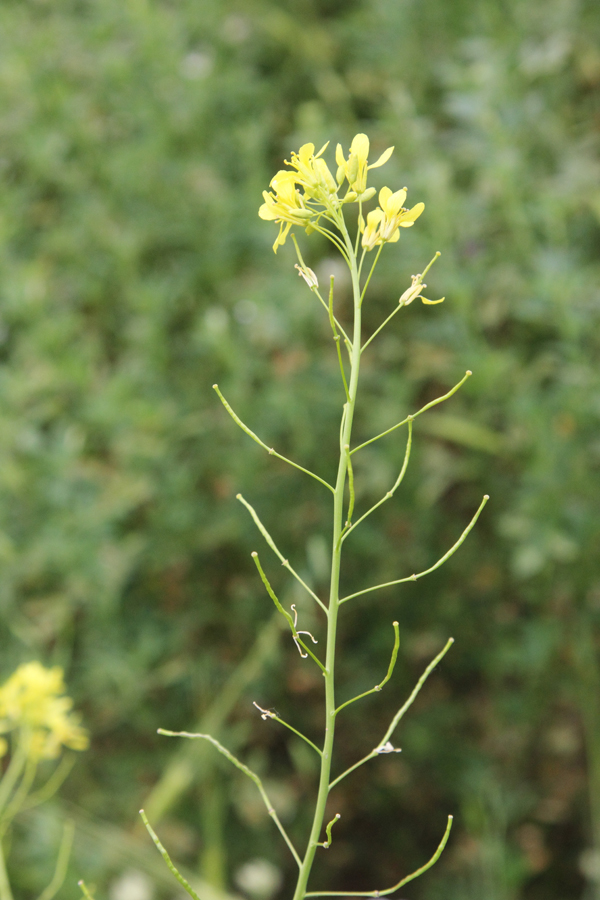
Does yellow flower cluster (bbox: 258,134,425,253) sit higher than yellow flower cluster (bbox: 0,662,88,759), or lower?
higher

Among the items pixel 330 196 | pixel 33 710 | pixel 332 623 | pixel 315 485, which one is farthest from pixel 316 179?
pixel 315 485

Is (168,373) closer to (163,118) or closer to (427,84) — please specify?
(163,118)

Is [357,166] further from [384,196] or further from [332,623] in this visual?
→ [332,623]

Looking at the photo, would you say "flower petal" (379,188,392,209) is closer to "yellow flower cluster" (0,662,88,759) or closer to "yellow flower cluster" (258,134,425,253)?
"yellow flower cluster" (258,134,425,253)

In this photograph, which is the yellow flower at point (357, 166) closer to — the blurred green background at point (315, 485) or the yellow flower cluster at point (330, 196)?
the yellow flower cluster at point (330, 196)

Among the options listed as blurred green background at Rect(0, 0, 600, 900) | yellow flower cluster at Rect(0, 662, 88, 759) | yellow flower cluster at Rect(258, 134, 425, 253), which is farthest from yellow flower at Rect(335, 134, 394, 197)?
blurred green background at Rect(0, 0, 600, 900)

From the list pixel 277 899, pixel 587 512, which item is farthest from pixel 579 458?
pixel 277 899
